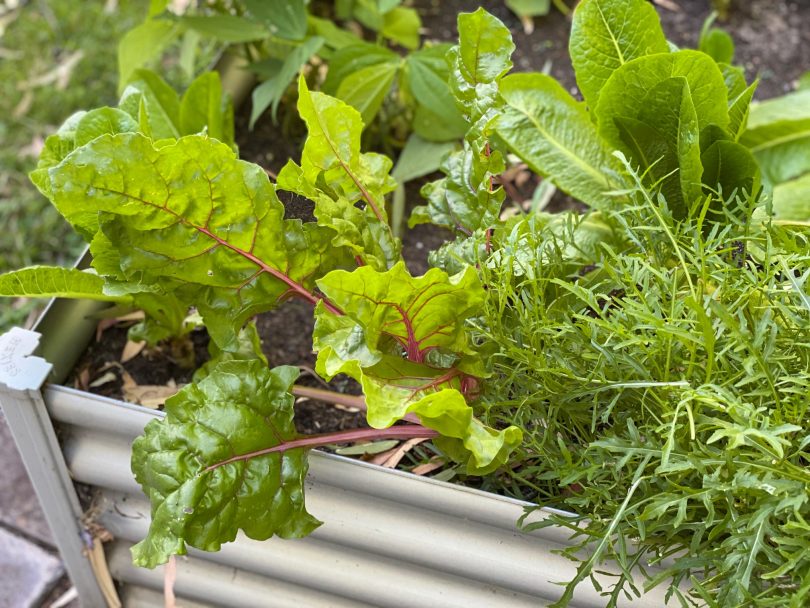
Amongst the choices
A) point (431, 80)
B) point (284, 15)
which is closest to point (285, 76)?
point (284, 15)

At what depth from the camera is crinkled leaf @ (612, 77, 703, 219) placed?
3.14ft

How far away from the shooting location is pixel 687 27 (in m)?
1.72

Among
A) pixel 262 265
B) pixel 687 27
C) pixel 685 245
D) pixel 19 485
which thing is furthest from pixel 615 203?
pixel 19 485

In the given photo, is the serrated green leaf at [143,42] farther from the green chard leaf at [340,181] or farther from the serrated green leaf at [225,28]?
the green chard leaf at [340,181]

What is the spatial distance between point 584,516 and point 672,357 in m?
0.16

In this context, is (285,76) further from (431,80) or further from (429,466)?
(429,466)

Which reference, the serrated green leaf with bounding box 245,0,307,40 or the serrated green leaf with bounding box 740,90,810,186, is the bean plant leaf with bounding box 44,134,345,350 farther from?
the serrated green leaf with bounding box 740,90,810,186

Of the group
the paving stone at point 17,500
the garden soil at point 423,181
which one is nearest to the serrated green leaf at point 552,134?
the garden soil at point 423,181

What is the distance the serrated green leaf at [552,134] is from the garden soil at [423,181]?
234 millimetres

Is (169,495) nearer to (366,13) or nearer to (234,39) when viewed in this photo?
(234,39)

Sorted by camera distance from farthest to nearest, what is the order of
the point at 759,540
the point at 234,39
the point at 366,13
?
1. the point at 366,13
2. the point at 234,39
3. the point at 759,540

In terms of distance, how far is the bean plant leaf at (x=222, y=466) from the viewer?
833mm

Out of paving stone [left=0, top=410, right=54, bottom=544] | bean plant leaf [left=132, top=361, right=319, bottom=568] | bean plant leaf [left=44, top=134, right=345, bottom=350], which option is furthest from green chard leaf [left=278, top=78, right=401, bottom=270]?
paving stone [left=0, top=410, right=54, bottom=544]

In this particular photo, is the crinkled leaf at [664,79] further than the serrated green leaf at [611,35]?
No
